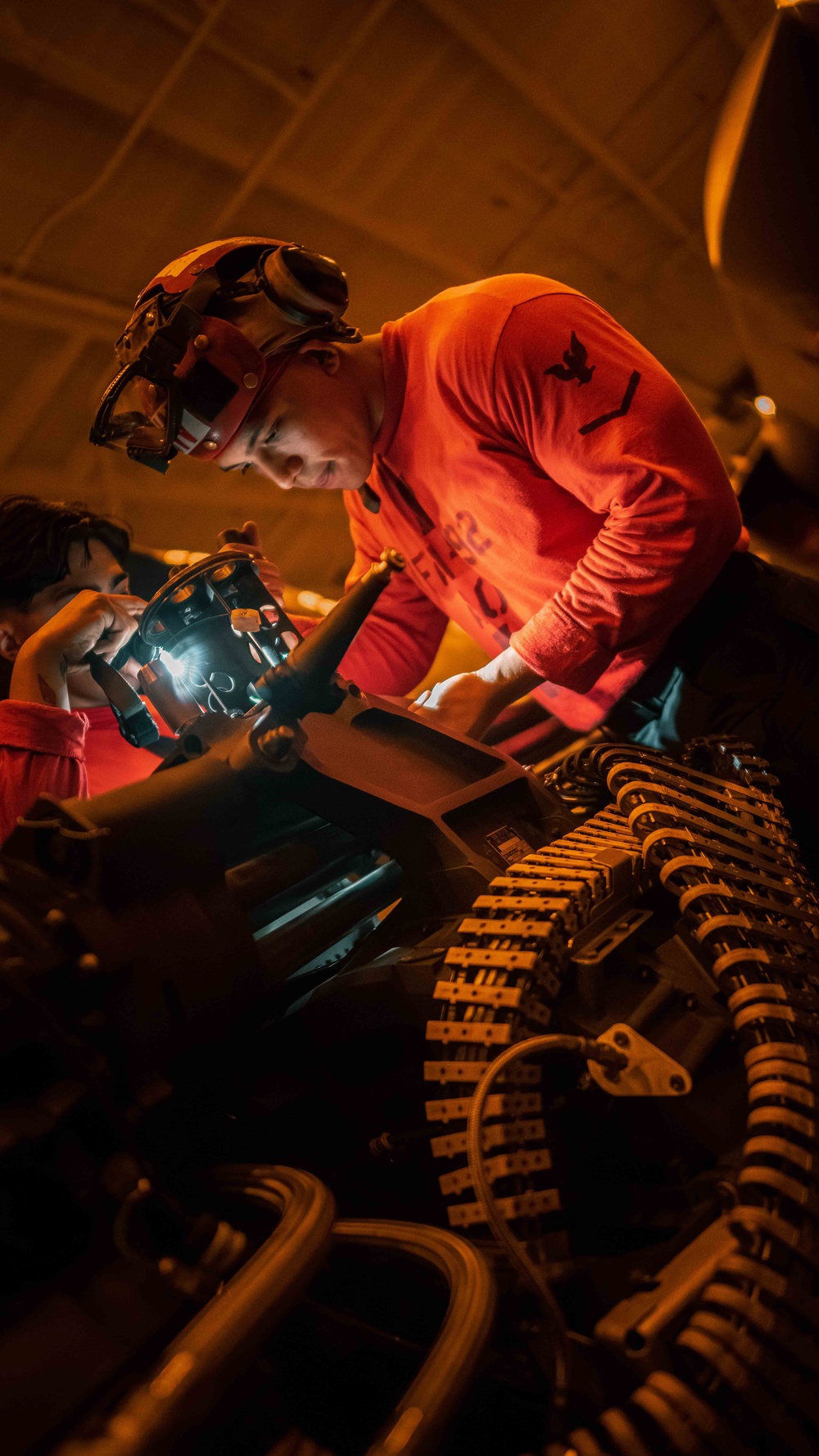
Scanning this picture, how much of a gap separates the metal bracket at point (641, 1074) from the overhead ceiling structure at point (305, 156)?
270 centimetres

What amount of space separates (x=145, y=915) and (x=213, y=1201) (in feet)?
0.94

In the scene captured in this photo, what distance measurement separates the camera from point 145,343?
134 centimetres

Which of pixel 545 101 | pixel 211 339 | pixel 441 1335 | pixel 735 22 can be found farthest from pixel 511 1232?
pixel 735 22

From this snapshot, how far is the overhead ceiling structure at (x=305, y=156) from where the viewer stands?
7.81 ft

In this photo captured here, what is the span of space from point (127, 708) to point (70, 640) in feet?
1.07

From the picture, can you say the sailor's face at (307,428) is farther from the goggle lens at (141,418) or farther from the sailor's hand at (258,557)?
the sailor's hand at (258,557)

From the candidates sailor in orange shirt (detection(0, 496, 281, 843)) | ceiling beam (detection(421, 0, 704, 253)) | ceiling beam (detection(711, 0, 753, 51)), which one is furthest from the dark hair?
ceiling beam (detection(711, 0, 753, 51))

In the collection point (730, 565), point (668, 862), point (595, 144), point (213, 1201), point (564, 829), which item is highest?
point (595, 144)

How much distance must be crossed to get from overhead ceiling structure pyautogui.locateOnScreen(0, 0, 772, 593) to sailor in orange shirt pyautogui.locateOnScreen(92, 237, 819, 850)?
4.56 feet

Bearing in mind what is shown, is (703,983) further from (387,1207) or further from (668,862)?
(387,1207)

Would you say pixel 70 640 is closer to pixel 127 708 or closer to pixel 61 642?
pixel 61 642

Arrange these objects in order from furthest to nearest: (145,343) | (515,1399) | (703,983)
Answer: (145,343)
(703,983)
(515,1399)

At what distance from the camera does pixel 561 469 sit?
1352 millimetres

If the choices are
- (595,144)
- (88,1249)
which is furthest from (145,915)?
(595,144)
